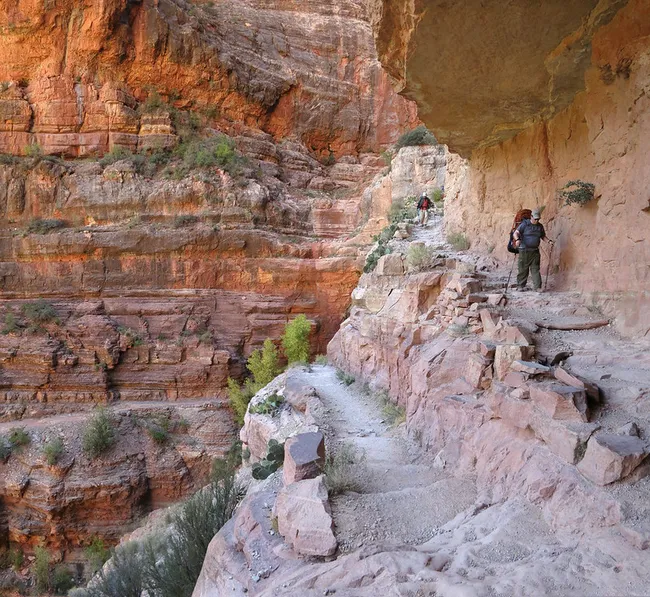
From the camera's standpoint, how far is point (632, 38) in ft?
16.0

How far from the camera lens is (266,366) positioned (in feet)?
49.4

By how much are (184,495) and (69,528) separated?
10.4 feet

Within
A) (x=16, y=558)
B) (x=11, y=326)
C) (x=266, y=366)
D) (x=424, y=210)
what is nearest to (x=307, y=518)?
(x=424, y=210)

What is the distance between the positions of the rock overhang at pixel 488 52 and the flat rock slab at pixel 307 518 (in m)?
4.94

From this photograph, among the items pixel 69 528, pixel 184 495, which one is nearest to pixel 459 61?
pixel 184 495

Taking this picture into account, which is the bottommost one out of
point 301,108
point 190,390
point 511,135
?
point 190,390

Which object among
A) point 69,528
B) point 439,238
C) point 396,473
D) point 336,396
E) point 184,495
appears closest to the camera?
point 396,473

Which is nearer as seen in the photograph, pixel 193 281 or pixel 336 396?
pixel 336 396

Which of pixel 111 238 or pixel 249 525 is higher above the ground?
pixel 111 238

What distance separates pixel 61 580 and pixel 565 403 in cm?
1359

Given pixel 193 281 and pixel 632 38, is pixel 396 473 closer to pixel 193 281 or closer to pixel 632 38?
pixel 632 38

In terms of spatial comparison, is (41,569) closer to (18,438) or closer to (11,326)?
(18,438)

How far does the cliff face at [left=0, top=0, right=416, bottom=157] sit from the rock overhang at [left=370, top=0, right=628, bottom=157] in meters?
17.1

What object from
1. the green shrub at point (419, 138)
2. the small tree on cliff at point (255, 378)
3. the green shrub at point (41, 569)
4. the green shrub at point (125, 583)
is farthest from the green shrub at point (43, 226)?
the green shrub at point (125, 583)
